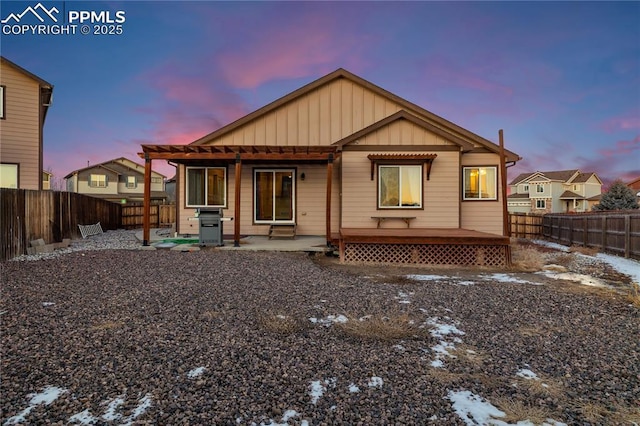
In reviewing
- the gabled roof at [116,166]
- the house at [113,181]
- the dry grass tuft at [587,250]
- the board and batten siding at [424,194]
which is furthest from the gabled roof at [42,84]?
the gabled roof at [116,166]

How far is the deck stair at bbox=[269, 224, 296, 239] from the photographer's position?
11.1 metres

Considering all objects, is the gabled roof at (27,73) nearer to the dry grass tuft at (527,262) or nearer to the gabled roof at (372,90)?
the gabled roof at (372,90)

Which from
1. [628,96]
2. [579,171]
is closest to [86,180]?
[628,96]

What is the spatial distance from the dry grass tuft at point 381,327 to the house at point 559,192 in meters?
47.0

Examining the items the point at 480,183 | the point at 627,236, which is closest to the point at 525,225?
the point at 480,183

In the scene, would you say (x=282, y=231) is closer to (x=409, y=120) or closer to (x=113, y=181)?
(x=409, y=120)

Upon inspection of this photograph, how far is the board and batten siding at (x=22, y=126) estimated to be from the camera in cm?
1248

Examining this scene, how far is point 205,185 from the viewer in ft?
38.7

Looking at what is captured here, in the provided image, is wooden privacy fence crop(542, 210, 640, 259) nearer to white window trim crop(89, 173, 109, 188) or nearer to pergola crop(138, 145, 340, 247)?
pergola crop(138, 145, 340, 247)

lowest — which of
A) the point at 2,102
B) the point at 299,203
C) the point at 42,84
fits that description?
the point at 299,203

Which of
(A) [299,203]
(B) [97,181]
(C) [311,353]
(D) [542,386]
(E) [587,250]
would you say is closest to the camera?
(D) [542,386]

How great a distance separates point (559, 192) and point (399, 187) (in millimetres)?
43748

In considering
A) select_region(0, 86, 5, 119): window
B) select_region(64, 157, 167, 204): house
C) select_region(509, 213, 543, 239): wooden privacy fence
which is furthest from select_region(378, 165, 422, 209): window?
select_region(64, 157, 167, 204): house

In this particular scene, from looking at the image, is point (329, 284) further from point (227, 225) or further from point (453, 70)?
point (453, 70)
